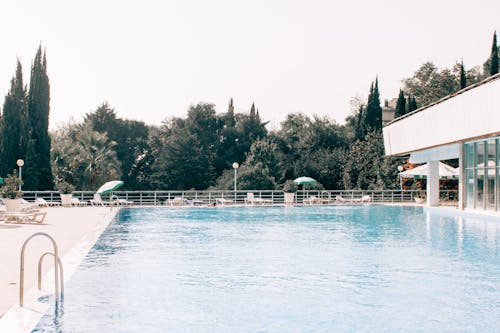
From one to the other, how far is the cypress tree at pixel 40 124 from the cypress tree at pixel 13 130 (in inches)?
21.8

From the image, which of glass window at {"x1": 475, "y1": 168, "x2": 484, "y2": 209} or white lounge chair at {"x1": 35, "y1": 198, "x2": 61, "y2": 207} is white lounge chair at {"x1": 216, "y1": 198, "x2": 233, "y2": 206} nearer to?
white lounge chair at {"x1": 35, "y1": 198, "x2": 61, "y2": 207}

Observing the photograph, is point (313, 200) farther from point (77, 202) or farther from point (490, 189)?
point (77, 202)

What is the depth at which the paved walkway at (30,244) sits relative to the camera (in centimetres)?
826

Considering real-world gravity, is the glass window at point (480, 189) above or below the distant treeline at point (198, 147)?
below

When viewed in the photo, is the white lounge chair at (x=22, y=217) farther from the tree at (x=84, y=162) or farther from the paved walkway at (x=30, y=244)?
the tree at (x=84, y=162)

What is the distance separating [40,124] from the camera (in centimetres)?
3678

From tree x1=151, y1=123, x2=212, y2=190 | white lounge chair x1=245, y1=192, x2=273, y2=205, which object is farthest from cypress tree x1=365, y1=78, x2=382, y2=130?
white lounge chair x1=245, y1=192, x2=273, y2=205

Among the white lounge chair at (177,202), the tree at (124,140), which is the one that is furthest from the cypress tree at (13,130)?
the tree at (124,140)

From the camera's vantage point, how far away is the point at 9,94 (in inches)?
1454

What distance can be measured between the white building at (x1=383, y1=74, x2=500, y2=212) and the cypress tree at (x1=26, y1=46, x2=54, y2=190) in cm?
2080

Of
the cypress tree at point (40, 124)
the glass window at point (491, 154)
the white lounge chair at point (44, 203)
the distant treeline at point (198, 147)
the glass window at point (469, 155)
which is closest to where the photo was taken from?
the glass window at point (491, 154)

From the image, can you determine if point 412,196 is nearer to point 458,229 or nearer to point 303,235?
point 458,229

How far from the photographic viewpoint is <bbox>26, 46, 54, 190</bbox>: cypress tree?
35750 mm

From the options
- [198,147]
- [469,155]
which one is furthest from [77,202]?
[469,155]
